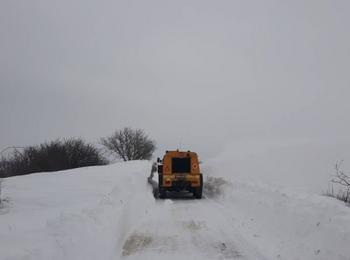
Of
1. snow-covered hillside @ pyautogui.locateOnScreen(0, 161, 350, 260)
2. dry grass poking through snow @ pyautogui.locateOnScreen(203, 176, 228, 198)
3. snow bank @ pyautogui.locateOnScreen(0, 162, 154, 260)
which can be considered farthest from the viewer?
dry grass poking through snow @ pyautogui.locateOnScreen(203, 176, 228, 198)

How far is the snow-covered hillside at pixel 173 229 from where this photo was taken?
6.84 meters

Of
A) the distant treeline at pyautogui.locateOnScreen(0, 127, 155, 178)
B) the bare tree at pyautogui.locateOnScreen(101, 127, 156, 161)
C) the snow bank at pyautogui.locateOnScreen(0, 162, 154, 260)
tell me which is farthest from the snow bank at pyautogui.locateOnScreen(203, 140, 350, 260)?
the bare tree at pyautogui.locateOnScreen(101, 127, 156, 161)

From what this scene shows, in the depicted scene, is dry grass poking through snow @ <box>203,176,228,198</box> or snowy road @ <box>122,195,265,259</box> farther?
dry grass poking through snow @ <box>203,176,228,198</box>

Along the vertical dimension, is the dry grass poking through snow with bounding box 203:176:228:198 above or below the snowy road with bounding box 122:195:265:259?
above

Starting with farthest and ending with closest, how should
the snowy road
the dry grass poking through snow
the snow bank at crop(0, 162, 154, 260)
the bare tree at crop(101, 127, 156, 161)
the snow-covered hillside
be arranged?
the bare tree at crop(101, 127, 156, 161) → the dry grass poking through snow → the snowy road → the snow-covered hillside → the snow bank at crop(0, 162, 154, 260)

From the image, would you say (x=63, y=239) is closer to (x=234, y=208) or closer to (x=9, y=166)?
(x=234, y=208)

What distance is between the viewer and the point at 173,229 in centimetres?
1080

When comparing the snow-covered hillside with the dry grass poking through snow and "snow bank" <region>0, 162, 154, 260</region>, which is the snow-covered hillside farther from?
the dry grass poking through snow

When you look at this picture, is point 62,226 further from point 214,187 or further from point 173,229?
point 214,187

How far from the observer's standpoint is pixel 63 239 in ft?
22.7

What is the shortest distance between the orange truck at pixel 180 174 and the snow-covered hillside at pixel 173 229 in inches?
253

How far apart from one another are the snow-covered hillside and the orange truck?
6414 mm

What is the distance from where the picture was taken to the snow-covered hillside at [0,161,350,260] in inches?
269

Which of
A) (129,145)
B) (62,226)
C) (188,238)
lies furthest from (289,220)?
(129,145)
